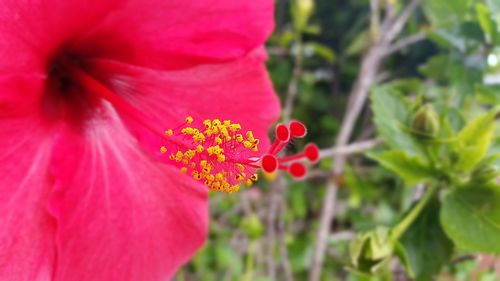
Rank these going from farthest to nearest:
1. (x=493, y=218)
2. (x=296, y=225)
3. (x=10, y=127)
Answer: (x=296, y=225) → (x=493, y=218) → (x=10, y=127)

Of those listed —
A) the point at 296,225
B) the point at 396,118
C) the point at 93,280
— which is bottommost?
the point at 93,280

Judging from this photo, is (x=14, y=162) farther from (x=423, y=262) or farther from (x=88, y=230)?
(x=423, y=262)

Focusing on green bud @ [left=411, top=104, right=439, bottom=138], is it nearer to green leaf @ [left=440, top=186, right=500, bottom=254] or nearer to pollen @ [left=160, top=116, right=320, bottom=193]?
green leaf @ [left=440, top=186, right=500, bottom=254]

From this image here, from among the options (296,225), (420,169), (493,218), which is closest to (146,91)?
(420,169)

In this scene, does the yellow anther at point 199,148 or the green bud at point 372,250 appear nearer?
the yellow anther at point 199,148

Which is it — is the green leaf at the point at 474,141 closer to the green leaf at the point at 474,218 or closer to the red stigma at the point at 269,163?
the green leaf at the point at 474,218

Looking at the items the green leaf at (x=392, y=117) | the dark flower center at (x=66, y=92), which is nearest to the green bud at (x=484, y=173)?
the green leaf at (x=392, y=117)
